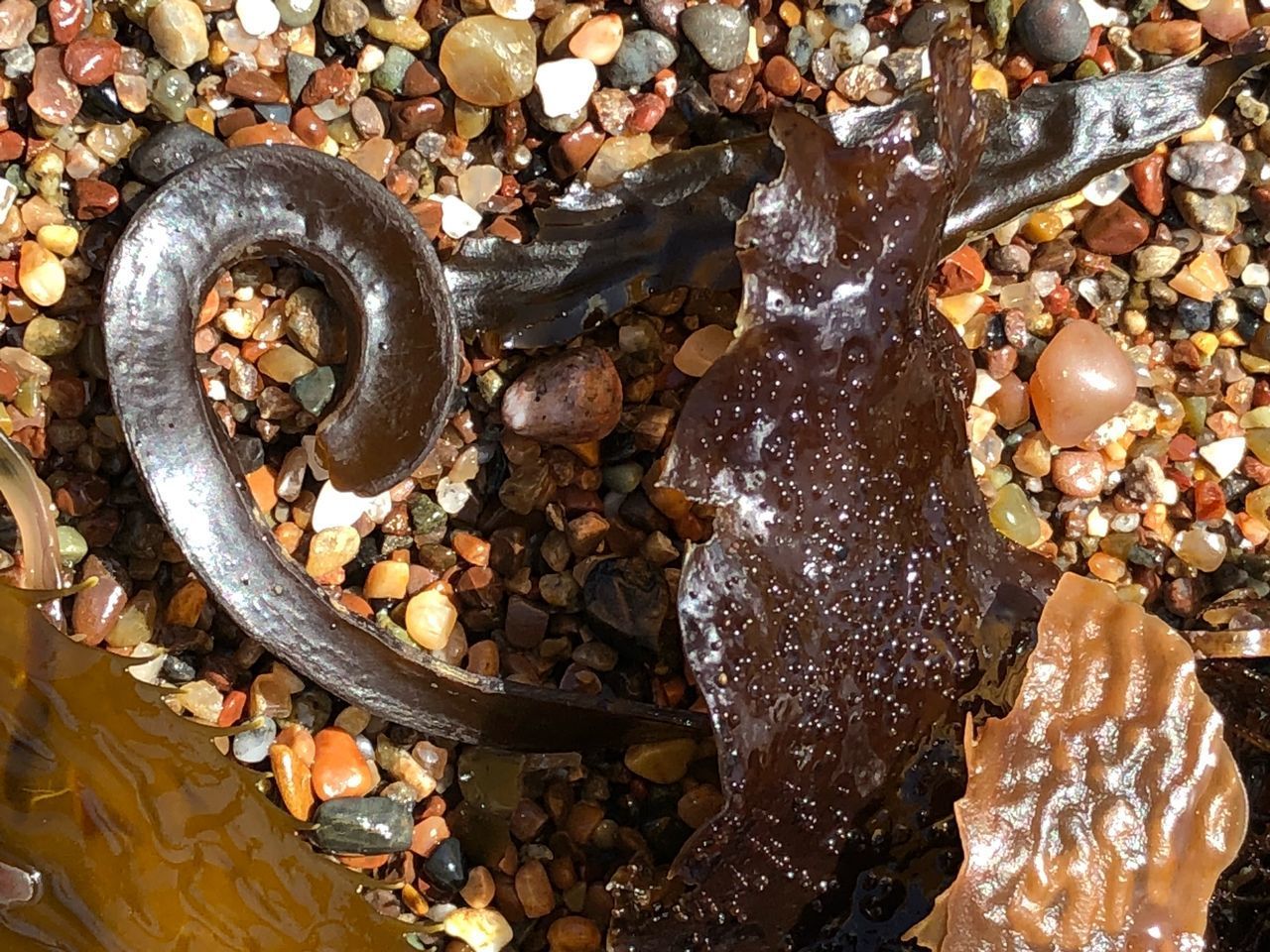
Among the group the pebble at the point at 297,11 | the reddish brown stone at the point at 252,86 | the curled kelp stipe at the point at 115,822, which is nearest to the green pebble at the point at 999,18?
the pebble at the point at 297,11

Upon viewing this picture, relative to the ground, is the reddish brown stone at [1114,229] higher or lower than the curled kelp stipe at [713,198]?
lower

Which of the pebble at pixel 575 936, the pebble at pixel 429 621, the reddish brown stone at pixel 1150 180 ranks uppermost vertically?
the reddish brown stone at pixel 1150 180

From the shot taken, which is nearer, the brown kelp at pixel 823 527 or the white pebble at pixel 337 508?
the brown kelp at pixel 823 527

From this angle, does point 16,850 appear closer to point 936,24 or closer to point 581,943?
point 581,943

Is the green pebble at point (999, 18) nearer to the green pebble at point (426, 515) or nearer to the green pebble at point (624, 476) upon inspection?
the green pebble at point (624, 476)

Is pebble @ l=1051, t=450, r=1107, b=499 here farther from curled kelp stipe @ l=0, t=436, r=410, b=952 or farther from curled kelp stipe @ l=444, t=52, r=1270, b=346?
curled kelp stipe @ l=0, t=436, r=410, b=952

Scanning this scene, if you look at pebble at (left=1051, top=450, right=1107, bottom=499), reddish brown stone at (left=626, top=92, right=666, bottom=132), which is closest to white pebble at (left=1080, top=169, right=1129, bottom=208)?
pebble at (left=1051, top=450, right=1107, bottom=499)

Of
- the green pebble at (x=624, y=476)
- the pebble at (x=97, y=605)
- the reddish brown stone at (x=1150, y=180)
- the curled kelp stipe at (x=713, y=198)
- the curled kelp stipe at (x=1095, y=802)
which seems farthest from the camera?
the reddish brown stone at (x=1150, y=180)
